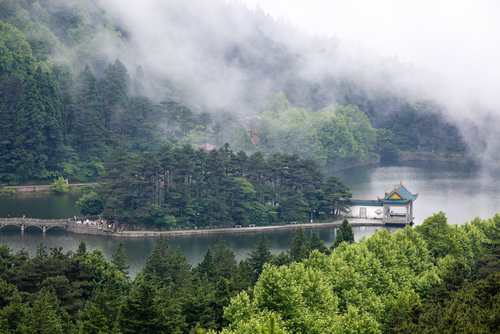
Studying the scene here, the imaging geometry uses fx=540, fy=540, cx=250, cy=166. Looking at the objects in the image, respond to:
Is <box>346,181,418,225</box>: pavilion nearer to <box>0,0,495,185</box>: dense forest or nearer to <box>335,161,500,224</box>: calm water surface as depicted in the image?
<box>335,161,500,224</box>: calm water surface

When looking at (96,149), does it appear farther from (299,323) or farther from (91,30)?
(299,323)

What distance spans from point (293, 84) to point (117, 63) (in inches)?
2337

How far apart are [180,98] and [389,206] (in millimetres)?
72481

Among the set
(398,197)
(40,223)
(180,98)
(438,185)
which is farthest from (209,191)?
(180,98)

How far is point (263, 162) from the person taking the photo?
7319cm

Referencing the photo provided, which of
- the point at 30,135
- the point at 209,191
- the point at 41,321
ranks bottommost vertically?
the point at 41,321

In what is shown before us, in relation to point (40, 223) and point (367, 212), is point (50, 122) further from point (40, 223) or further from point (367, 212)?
point (367, 212)

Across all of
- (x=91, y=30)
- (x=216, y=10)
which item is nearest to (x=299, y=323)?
(x=91, y=30)

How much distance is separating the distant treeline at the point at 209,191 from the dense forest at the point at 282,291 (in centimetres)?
2028

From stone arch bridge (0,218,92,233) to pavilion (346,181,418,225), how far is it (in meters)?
34.6

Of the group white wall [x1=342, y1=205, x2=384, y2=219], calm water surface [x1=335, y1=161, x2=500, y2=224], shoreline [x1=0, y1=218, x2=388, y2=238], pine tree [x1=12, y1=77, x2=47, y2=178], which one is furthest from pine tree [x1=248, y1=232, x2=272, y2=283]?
pine tree [x1=12, y1=77, x2=47, y2=178]

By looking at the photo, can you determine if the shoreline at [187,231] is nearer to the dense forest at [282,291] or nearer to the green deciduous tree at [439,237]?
the green deciduous tree at [439,237]

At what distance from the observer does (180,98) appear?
5103 inches

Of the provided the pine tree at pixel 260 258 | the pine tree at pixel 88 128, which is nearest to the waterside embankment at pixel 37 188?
the pine tree at pixel 88 128
